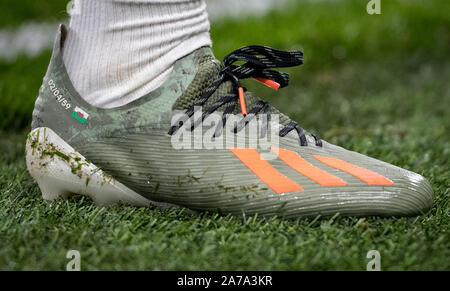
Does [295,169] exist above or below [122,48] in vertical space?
below

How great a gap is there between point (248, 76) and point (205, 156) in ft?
0.85

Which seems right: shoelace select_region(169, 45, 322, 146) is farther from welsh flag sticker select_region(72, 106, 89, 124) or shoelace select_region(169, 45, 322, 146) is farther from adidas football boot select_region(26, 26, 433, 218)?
welsh flag sticker select_region(72, 106, 89, 124)

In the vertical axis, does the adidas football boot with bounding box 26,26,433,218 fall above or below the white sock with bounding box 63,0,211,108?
below

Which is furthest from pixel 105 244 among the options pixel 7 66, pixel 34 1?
pixel 34 1

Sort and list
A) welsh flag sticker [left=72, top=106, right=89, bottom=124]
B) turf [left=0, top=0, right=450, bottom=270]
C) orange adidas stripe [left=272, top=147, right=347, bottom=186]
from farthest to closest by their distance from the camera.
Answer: welsh flag sticker [left=72, top=106, right=89, bottom=124]
orange adidas stripe [left=272, top=147, right=347, bottom=186]
turf [left=0, top=0, right=450, bottom=270]

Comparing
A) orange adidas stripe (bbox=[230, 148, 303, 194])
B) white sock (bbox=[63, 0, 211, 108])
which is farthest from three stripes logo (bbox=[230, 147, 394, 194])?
white sock (bbox=[63, 0, 211, 108])

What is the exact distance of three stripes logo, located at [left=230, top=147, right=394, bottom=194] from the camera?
1220 mm

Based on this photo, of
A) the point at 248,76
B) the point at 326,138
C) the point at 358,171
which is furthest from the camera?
the point at 326,138

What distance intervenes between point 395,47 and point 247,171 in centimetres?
266

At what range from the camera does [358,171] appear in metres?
1.24

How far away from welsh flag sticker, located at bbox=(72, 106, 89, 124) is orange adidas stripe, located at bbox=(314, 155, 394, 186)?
559 millimetres

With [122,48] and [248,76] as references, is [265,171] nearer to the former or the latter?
[248,76]

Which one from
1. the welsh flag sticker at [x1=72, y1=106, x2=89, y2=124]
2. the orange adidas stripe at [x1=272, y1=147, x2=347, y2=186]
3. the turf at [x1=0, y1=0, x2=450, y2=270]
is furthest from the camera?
the welsh flag sticker at [x1=72, y1=106, x2=89, y2=124]

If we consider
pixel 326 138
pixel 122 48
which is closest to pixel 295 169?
pixel 122 48
